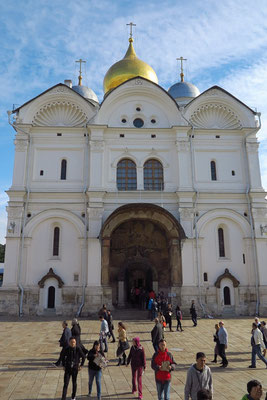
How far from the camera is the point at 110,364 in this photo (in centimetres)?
1024

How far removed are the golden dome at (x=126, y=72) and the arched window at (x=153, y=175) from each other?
8785 millimetres

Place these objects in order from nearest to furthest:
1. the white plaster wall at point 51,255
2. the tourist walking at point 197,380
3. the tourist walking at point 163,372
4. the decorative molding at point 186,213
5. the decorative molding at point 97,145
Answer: the tourist walking at point 197,380 < the tourist walking at point 163,372 < the white plaster wall at point 51,255 < the decorative molding at point 186,213 < the decorative molding at point 97,145

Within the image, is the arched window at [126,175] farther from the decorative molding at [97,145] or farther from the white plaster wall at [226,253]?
the white plaster wall at [226,253]

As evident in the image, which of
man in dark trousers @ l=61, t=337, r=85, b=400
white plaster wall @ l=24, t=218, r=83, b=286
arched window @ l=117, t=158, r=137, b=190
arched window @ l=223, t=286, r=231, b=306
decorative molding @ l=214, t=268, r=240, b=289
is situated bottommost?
man in dark trousers @ l=61, t=337, r=85, b=400

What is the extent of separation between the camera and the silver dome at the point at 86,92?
3322cm

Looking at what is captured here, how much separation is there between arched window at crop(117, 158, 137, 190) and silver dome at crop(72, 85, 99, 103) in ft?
40.7

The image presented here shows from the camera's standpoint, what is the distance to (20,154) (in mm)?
23172

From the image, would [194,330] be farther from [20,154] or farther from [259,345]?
[20,154]

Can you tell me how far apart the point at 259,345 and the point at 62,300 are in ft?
45.9

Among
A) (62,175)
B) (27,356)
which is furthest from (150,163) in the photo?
(27,356)

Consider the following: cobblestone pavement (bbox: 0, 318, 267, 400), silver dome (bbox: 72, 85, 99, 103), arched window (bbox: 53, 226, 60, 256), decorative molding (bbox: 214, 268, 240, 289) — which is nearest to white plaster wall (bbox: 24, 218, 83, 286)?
arched window (bbox: 53, 226, 60, 256)

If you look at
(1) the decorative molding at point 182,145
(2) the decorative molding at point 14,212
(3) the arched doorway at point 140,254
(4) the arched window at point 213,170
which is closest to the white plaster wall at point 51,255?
(2) the decorative molding at point 14,212

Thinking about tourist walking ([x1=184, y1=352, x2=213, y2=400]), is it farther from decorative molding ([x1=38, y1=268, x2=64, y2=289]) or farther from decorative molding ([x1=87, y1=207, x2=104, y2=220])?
decorative molding ([x1=87, y1=207, x2=104, y2=220])

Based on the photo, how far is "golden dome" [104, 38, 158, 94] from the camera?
28519 mm
